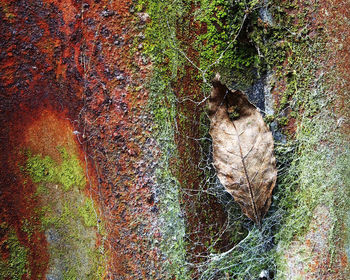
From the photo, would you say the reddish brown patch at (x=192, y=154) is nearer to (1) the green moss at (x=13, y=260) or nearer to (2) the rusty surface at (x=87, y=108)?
(2) the rusty surface at (x=87, y=108)

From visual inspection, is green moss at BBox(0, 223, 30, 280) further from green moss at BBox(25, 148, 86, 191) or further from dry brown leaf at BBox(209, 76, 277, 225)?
dry brown leaf at BBox(209, 76, 277, 225)

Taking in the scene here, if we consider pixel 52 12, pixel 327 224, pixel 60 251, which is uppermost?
pixel 52 12

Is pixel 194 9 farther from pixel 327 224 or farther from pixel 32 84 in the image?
pixel 327 224

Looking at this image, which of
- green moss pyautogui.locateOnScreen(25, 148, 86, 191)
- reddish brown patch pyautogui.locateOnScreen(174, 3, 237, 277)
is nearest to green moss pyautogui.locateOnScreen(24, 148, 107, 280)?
green moss pyautogui.locateOnScreen(25, 148, 86, 191)

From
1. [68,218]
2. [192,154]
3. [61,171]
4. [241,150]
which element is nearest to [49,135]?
[61,171]

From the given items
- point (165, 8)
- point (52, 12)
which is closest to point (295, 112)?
point (165, 8)

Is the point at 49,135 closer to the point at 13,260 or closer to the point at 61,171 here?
the point at 61,171
